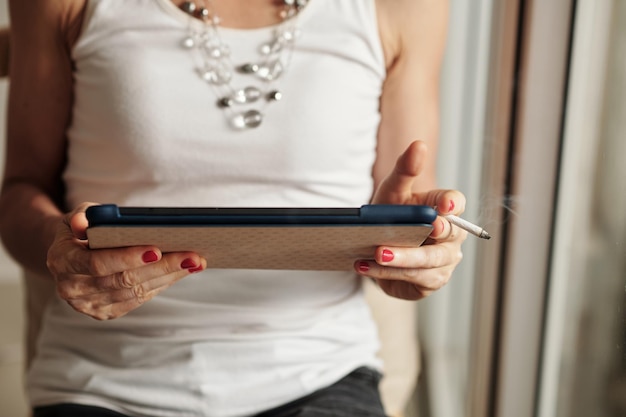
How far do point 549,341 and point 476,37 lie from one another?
0.28 meters

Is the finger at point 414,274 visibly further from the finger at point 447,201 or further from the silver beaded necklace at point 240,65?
the silver beaded necklace at point 240,65

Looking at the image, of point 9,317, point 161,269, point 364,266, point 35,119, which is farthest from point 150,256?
point 9,317

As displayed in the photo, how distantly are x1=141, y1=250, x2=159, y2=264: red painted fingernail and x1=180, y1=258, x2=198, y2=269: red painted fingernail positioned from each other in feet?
0.06

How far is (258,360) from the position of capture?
58cm

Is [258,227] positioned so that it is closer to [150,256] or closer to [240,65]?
[150,256]

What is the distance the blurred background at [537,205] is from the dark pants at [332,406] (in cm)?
10

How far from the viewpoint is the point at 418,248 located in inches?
18.5

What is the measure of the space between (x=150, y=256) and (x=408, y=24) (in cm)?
30

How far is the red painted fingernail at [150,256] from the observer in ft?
1.41

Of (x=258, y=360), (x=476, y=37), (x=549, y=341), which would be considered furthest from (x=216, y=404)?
(x=476, y=37)

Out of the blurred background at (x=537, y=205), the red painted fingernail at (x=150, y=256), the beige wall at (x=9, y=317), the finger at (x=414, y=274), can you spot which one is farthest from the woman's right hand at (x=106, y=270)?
the beige wall at (x=9, y=317)

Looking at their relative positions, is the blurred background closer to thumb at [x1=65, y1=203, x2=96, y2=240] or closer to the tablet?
the tablet

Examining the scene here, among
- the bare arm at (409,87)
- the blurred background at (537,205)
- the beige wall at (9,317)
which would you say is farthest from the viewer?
the beige wall at (9,317)

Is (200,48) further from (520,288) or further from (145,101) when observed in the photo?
(520,288)
